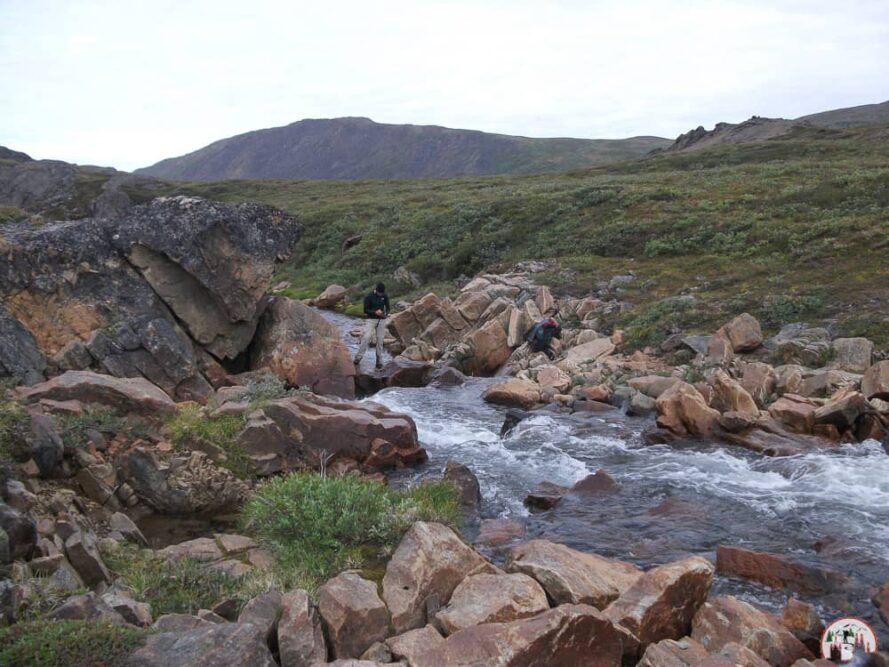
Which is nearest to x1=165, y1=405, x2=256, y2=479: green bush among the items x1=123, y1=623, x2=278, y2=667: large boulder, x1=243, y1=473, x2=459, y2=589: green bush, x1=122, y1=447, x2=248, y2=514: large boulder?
x1=122, y1=447, x2=248, y2=514: large boulder

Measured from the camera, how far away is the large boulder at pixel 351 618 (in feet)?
20.7

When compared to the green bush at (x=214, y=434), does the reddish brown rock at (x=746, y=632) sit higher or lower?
lower

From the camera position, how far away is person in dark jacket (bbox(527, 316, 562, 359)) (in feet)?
73.6

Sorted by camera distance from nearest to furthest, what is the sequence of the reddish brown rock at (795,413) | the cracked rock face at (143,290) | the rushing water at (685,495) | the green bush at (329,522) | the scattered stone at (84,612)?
the scattered stone at (84,612) < the green bush at (329,522) < the rushing water at (685,495) < the reddish brown rock at (795,413) < the cracked rock face at (143,290)

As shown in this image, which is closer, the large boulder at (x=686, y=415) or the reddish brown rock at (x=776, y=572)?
the reddish brown rock at (x=776, y=572)

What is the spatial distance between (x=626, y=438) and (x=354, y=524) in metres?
8.64

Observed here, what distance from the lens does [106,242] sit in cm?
1714

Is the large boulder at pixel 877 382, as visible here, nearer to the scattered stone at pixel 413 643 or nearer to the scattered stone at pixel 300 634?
the scattered stone at pixel 413 643

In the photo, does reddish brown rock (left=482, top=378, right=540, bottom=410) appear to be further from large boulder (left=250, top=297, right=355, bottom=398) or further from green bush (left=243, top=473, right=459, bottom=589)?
green bush (left=243, top=473, right=459, bottom=589)

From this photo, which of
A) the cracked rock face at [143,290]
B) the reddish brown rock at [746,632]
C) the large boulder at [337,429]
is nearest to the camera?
the reddish brown rock at [746,632]

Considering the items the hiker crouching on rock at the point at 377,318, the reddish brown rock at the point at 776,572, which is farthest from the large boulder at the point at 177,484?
the hiker crouching on rock at the point at 377,318

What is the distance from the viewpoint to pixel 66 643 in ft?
17.3

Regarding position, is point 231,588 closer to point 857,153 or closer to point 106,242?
point 106,242

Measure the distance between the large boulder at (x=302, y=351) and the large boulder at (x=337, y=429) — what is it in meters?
4.23
